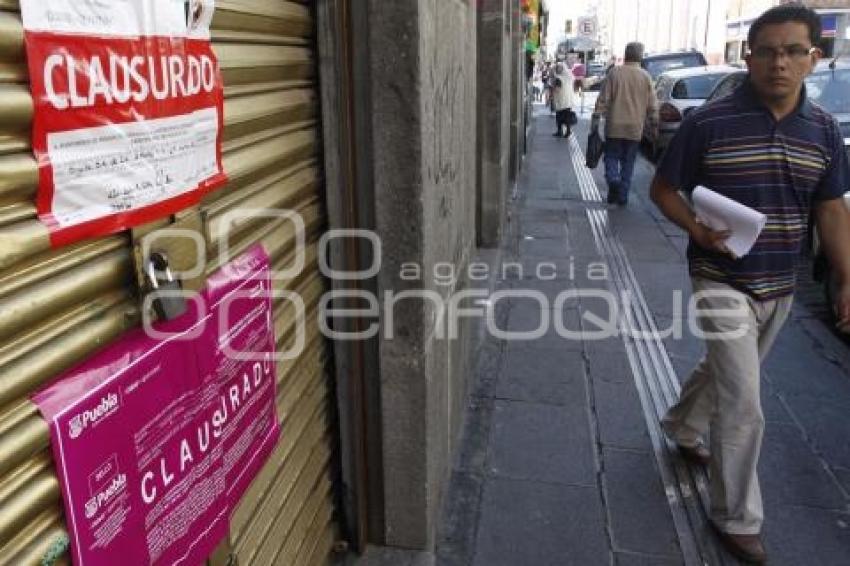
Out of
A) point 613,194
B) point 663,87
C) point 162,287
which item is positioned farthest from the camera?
point 663,87

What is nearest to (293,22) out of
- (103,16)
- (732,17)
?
(103,16)

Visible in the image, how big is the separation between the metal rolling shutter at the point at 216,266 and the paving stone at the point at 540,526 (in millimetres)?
711

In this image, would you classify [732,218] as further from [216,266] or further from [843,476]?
[216,266]

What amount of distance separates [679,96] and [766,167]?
1195cm

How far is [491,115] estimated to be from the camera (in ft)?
22.0

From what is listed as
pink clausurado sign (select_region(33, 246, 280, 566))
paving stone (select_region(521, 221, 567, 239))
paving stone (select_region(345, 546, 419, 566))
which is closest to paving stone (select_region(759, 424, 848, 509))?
paving stone (select_region(345, 546, 419, 566))

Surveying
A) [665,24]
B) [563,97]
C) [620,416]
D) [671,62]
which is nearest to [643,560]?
[620,416]

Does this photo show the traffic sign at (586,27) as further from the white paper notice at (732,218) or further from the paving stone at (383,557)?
the paving stone at (383,557)

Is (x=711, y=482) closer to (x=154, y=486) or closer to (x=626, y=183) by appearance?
(x=154, y=486)

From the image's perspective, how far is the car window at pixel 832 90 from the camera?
8945mm

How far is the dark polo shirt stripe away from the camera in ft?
9.21

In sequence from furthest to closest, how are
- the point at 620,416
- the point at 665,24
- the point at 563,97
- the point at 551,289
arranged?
the point at 665,24
the point at 563,97
the point at 551,289
the point at 620,416

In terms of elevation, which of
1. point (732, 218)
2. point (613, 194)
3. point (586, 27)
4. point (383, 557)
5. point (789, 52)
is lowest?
point (383, 557)

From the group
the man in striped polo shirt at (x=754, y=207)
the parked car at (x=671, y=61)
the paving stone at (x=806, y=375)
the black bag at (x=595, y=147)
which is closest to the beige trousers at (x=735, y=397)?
the man in striped polo shirt at (x=754, y=207)
